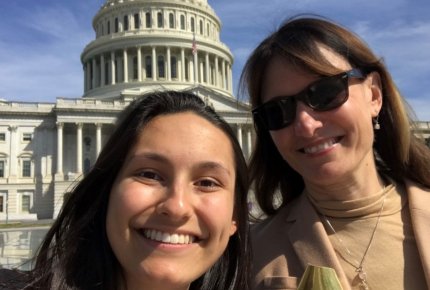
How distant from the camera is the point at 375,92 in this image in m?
3.59

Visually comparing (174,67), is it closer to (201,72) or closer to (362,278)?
(201,72)

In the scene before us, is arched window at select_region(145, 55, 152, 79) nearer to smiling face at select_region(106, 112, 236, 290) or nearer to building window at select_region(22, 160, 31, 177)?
building window at select_region(22, 160, 31, 177)

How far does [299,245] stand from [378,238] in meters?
0.53

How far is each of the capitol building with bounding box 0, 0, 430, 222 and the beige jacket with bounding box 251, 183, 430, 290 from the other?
50438 mm

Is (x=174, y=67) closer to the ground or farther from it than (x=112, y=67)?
closer to the ground

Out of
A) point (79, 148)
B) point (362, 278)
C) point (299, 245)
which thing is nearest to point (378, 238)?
point (362, 278)

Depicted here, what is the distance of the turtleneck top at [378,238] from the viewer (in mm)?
3074

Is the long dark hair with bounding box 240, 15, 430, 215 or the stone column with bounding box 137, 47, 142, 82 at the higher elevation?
the stone column with bounding box 137, 47, 142, 82


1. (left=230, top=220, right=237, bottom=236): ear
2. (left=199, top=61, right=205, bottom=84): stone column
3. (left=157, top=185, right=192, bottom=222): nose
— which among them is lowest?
(left=230, top=220, right=237, bottom=236): ear

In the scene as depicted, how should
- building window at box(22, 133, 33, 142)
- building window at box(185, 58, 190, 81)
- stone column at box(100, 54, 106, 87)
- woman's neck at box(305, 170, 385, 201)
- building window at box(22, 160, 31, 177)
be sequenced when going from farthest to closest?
stone column at box(100, 54, 106, 87)
building window at box(185, 58, 190, 81)
building window at box(22, 133, 33, 142)
building window at box(22, 160, 31, 177)
woman's neck at box(305, 170, 385, 201)

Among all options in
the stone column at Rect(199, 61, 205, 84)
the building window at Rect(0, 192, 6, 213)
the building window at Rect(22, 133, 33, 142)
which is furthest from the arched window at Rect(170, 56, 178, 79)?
the building window at Rect(0, 192, 6, 213)

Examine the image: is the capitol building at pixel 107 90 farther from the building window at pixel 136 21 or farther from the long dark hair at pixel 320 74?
the long dark hair at pixel 320 74

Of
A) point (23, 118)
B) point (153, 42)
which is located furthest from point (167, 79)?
point (23, 118)

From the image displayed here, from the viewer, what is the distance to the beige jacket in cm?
311
